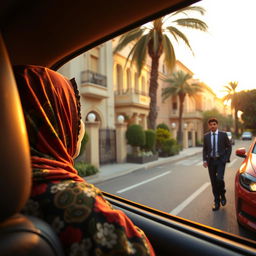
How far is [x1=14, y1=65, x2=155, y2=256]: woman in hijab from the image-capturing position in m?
0.73

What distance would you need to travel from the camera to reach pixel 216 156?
2.66 metres

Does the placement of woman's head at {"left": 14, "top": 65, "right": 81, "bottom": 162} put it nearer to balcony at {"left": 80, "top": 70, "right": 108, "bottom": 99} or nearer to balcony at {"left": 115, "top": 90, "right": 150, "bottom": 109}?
balcony at {"left": 80, "top": 70, "right": 108, "bottom": 99}

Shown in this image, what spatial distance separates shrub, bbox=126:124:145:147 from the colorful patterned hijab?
36.6 ft

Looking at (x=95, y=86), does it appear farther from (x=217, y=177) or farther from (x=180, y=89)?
(x=217, y=177)

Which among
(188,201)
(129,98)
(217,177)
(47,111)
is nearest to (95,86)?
(129,98)

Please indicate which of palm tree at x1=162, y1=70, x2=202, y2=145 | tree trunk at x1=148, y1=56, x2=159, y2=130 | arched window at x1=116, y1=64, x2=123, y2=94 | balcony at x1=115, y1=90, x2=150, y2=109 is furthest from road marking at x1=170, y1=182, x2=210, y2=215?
balcony at x1=115, y1=90, x2=150, y2=109

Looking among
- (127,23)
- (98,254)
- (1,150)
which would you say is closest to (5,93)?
(1,150)

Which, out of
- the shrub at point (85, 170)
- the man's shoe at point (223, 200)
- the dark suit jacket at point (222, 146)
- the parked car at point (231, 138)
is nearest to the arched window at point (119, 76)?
the shrub at point (85, 170)

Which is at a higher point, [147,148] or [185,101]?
[185,101]

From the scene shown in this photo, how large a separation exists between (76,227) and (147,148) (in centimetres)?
1271

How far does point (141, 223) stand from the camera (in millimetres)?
1672

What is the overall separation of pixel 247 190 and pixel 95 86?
41.9 feet

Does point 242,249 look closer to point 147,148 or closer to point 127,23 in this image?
point 127,23

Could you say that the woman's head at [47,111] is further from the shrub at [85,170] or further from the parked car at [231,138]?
the shrub at [85,170]
